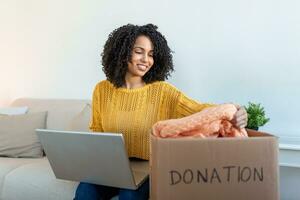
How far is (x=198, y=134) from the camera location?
92cm

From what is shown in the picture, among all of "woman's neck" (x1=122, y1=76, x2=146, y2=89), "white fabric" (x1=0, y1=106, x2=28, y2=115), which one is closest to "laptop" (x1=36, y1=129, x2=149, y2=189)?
"woman's neck" (x1=122, y1=76, x2=146, y2=89)

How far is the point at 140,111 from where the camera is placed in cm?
133

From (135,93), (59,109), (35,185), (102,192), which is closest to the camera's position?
(102,192)

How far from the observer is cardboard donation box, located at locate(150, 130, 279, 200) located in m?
0.79

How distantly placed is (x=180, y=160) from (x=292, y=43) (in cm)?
111

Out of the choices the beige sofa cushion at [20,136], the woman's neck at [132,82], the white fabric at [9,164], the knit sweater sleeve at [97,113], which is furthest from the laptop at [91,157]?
the beige sofa cushion at [20,136]

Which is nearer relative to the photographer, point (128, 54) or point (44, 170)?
point (128, 54)

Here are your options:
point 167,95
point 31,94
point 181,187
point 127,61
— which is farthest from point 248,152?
point 31,94

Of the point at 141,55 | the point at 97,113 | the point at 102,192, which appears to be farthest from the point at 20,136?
the point at 141,55

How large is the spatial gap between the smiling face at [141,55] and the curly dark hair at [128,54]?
0.02 m

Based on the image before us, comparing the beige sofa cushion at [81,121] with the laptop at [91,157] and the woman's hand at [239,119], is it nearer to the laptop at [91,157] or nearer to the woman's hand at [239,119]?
the laptop at [91,157]

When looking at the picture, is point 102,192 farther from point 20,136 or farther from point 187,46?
point 187,46

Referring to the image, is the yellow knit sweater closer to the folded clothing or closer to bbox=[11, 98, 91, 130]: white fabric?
the folded clothing

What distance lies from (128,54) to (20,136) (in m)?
0.91
